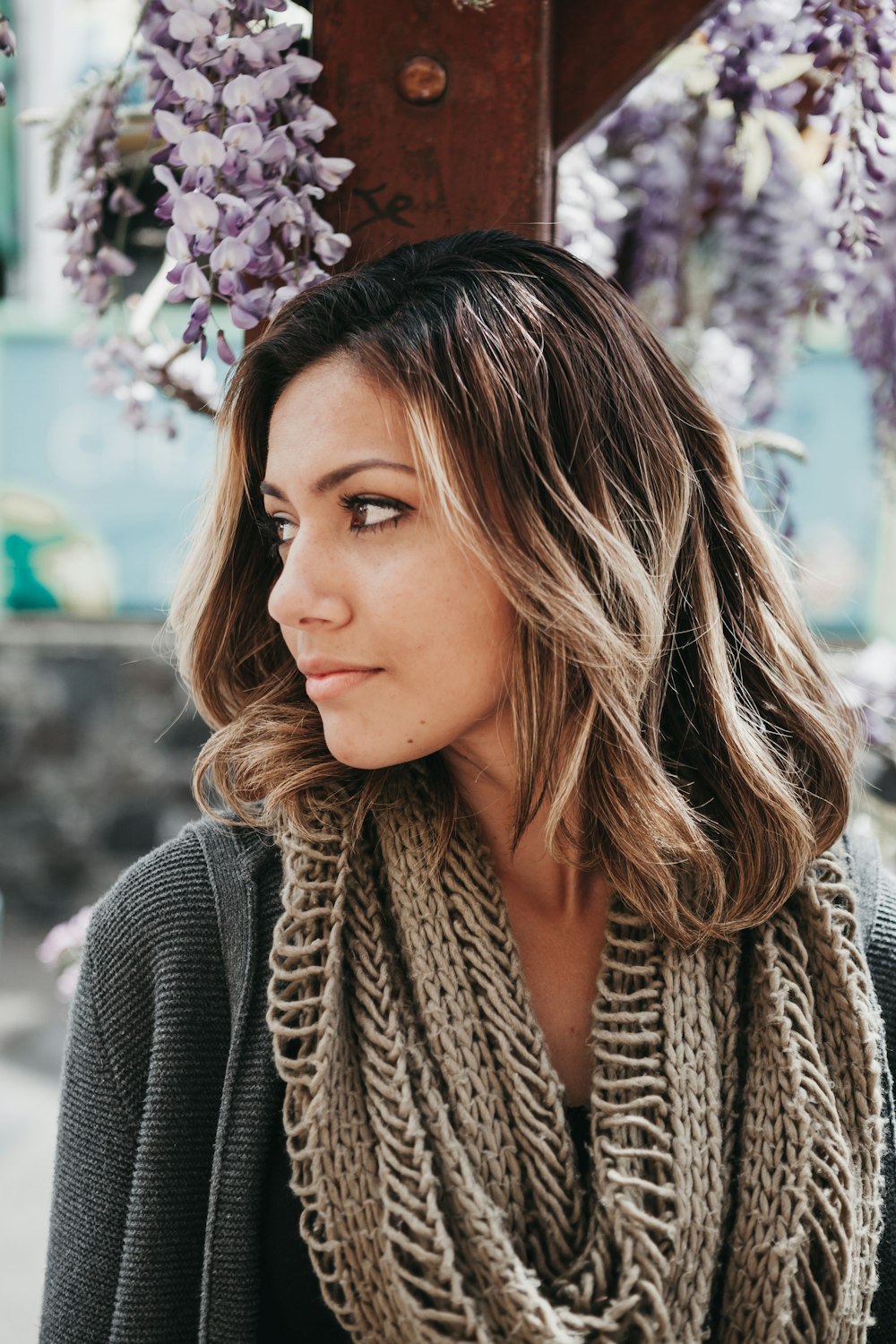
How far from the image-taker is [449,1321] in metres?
1.20

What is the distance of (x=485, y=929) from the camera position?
1.40 metres

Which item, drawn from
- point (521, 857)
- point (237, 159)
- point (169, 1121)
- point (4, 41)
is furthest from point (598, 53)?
point (169, 1121)

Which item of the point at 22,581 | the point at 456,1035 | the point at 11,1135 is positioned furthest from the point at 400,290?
the point at 22,581

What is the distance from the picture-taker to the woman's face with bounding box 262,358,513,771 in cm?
129

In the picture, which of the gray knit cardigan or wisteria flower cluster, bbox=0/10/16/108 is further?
the gray knit cardigan

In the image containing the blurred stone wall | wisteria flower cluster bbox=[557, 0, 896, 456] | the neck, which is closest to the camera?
the neck

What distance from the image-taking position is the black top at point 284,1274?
134 centimetres

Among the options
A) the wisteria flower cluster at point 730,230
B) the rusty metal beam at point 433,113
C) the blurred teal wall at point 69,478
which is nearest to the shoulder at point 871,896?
the rusty metal beam at point 433,113

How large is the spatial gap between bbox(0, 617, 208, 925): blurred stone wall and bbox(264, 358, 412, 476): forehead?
3502 millimetres

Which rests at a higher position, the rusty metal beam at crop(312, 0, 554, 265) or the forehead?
the rusty metal beam at crop(312, 0, 554, 265)

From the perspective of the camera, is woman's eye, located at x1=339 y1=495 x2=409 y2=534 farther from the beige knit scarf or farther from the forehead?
the beige knit scarf

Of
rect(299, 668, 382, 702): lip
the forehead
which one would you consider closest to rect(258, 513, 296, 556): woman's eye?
the forehead

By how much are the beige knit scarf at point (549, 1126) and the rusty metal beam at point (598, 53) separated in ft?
2.98

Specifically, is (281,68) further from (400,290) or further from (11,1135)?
(11,1135)
